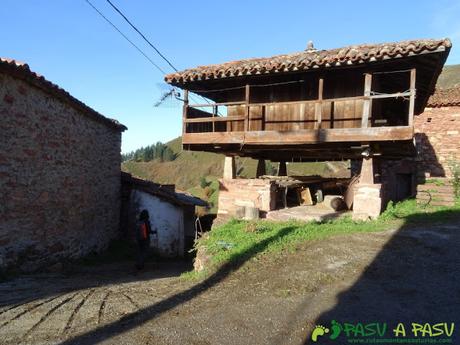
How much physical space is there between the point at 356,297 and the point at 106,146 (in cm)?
931

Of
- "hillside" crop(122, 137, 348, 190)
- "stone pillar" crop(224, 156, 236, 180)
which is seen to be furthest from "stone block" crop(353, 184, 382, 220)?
"hillside" crop(122, 137, 348, 190)

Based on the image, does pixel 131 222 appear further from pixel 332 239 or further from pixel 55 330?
pixel 55 330

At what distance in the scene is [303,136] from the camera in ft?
28.1

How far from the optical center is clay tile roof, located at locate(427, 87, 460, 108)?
14266 millimetres

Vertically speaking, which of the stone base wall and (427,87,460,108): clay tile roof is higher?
(427,87,460,108): clay tile roof

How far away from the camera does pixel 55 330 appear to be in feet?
13.3

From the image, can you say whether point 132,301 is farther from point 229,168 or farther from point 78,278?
point 229,168

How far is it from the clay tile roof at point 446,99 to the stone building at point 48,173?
463 inches

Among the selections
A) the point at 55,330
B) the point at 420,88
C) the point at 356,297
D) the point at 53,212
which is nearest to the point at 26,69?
the point at 53,212

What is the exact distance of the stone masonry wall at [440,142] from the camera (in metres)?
14.4

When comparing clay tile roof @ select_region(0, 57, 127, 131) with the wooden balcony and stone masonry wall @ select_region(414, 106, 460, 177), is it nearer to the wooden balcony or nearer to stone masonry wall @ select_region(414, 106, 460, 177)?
the wooden balcony

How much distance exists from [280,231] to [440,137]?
401 inches

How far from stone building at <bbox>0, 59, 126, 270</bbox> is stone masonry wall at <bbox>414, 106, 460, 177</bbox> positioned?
1134cm

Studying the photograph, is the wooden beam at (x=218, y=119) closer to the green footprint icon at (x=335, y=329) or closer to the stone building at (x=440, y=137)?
the green footprint icon at (x=335, y=329)
